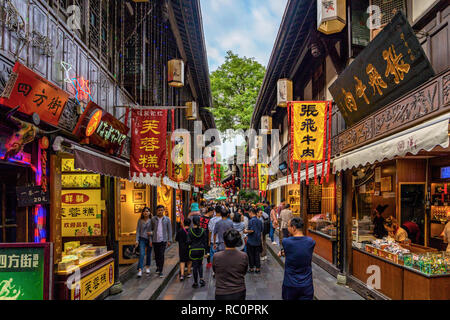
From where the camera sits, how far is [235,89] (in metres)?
34.0

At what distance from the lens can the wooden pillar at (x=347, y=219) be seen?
354 inches

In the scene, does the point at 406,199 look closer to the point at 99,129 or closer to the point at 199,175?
the point at 99,129

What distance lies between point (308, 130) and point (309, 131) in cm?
4

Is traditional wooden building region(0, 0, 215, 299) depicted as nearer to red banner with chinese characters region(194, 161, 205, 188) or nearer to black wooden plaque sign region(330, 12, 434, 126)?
black wooden plaque sign region(330, 12, 434, 126)

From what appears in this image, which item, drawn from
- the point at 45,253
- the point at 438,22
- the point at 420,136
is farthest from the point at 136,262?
the point at 438,22

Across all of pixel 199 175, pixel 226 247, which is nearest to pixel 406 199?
pixel 226 247

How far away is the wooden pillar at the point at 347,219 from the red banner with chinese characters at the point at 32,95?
25.3 feet

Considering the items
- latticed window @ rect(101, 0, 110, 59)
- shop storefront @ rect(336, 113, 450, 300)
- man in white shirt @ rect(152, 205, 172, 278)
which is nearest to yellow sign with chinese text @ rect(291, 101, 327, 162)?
shop storefront @ rect(336, 113, 450, 300)

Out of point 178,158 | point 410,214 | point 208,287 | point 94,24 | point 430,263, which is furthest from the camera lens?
point 178,158

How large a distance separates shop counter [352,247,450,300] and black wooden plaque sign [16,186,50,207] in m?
7.11

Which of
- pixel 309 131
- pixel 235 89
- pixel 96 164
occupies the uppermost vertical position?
pixel 235 89

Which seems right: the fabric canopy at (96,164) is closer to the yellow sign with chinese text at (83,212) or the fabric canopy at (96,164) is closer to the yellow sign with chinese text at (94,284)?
the yellow sign with chinese text at (83,212)

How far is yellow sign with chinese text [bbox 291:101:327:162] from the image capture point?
9.45 m

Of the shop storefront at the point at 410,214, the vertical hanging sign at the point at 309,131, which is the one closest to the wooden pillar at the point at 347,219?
the shop storefront at the point at 410,214
